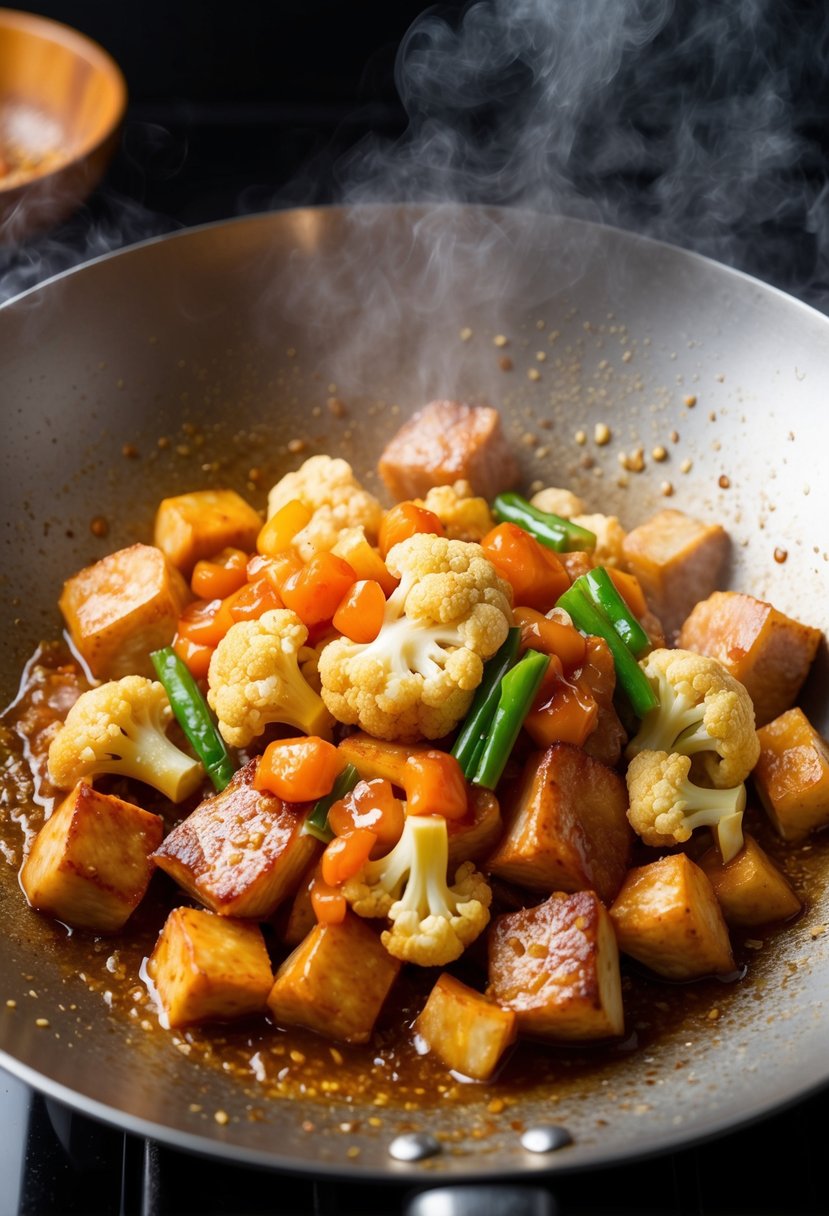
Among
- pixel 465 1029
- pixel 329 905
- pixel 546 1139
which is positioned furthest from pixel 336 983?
pixel 546 1139

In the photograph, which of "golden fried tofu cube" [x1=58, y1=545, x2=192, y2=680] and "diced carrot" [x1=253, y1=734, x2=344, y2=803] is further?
"golden fried tofu cube" [x1=58, y1=545, x2=192, y2=680]

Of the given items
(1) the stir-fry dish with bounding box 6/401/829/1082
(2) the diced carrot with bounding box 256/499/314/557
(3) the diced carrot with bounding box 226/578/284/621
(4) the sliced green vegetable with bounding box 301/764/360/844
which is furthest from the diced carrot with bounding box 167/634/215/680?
(4) the sliced green vegetable with bounding box 301/764/360/844

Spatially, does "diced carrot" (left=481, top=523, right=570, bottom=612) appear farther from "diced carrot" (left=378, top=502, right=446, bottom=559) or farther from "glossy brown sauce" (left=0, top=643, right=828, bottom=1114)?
"glossy brown sauce" (left=0, top=643, right=828, bottom=1114)

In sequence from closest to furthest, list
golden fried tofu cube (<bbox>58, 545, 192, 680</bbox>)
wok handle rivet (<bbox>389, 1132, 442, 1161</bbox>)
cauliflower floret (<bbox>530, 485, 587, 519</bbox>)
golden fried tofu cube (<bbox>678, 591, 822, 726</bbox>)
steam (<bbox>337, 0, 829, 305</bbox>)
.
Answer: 1. wok handle rivet (<bbox>389, 1132, 442, 1161</bbox>)
2. golden fried tofu cube (<bbox>678, 591, 822, 726</bbox>)
3. golden fried tofu cube (<bbox>58, 545, 192, 680</bbox>)
4. cauliflower floret (<bbox>530, 485, 587, 519</bbox>)
5. steam (<bbox>337, 0, 829, 305</bbox>)

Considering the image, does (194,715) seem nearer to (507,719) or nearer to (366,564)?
(366,564)

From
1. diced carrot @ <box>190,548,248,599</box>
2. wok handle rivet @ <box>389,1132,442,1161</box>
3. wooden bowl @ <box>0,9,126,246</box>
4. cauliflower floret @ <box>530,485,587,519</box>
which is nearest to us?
wok handle rivet @ <box>389,1132,442,1161</box>

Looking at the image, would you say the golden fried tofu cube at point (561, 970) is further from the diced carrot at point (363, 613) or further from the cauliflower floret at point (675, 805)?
the diced carrot at point (363, 613)

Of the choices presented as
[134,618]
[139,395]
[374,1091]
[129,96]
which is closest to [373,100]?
[129,96]
